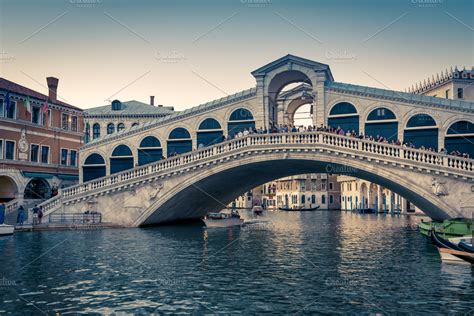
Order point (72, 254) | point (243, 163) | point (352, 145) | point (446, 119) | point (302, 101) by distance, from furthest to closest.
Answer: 1. point (302, 101)
2. point (446, 119)
3. point (243, 163)
4. point (352, 145)
5. point (72, 254)

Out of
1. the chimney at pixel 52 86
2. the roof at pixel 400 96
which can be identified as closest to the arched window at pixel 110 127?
the chimney at pixel 52 86

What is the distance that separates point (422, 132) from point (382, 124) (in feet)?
9.47

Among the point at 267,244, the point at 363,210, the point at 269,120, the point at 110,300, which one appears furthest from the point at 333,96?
the point at 363,210

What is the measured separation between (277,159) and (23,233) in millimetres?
17560

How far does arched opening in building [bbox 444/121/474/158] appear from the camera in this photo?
109ft

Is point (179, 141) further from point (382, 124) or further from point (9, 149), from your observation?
point (382, 124)

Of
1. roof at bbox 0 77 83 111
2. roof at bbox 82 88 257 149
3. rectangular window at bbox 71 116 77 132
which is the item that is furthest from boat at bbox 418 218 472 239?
rectangular window at bbox 71 116 77 132

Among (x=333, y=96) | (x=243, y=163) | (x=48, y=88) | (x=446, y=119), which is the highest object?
(x=48, y=88)

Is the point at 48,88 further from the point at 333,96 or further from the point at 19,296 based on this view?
the point at 19,296

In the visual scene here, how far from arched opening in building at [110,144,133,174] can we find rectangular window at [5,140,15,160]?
7877mm

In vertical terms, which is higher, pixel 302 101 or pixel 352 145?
pixel 302 101

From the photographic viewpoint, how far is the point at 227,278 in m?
16.7

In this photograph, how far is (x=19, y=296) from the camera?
14.0 meters

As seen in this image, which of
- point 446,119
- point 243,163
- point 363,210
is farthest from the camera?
point 363,210
